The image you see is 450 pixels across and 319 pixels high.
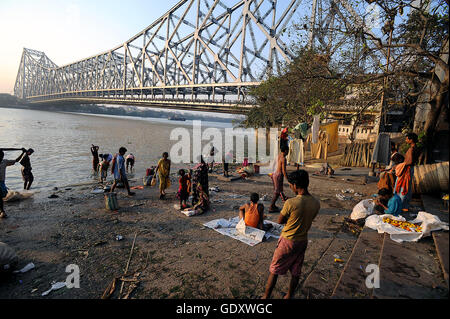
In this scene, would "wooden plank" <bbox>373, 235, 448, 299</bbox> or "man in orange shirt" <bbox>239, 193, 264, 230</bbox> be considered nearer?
"wooden plank" <bbox>373, 235, 448, 299</bbox>

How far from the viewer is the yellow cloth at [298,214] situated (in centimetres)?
234

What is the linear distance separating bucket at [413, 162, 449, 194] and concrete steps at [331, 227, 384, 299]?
2397mm

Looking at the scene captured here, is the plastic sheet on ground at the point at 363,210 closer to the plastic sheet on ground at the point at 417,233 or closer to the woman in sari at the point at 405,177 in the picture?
the woman in sari at the point at 405,177

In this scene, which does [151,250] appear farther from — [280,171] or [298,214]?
[280,171]

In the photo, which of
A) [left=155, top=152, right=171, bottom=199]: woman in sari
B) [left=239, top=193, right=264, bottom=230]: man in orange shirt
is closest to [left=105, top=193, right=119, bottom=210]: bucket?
[left=155, top=152, right=171, bottom=199]: woman in sari

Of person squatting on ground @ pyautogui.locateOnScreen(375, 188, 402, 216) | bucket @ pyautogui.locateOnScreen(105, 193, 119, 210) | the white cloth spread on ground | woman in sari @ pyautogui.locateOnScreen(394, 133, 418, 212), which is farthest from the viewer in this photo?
bucket @ pyautogui.locateOnScreen(105, 193, 119, 210)

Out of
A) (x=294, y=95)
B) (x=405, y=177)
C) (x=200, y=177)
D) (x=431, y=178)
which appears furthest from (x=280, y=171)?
(x=294, y=95)

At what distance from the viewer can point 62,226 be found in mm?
4816

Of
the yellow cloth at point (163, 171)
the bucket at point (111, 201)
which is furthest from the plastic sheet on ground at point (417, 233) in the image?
the bucket at point (111, 201)

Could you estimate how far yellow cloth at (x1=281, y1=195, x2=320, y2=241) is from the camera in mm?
2344

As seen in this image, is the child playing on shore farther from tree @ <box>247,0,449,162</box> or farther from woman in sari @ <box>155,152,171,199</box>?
tree @ <box>247,0,449,162</box>

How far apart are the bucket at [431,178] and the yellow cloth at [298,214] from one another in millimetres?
4454
